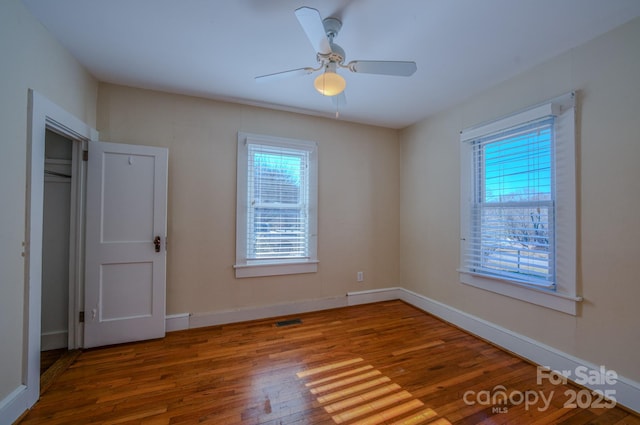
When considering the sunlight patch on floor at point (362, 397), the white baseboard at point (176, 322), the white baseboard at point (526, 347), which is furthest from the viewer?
the white baseboard at point (176, 322)

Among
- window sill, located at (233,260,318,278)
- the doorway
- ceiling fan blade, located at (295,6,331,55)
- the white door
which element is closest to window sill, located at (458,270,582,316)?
window sill, located at (233,260,318,278)

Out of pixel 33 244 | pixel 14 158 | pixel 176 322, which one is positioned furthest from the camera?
pixel 176 322

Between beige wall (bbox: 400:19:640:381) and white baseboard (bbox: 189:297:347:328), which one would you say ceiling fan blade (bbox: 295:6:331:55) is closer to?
beige wall (bbox: 400:19:640:381)

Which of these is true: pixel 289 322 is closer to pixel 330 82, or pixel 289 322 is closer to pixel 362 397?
pixel 362 397

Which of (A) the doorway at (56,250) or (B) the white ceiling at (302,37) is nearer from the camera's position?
(B) the white ceiling at (302,37)

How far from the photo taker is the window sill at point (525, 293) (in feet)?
6.82

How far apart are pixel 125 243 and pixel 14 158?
114 cm

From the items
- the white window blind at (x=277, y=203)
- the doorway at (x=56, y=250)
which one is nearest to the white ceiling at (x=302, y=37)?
the white window blind at (x=277, y=203)

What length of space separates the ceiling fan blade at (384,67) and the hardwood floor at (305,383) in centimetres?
231

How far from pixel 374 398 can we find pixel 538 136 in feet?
8.40

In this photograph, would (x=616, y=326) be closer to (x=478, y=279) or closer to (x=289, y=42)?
(x=478, y=279)

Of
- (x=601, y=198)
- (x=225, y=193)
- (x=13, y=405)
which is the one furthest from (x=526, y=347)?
(x=13, y=405)

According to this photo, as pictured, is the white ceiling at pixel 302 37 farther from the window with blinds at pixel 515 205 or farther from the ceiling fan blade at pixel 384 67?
the window with blinds at pixel 515 205

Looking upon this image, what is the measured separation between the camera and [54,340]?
2.48m
